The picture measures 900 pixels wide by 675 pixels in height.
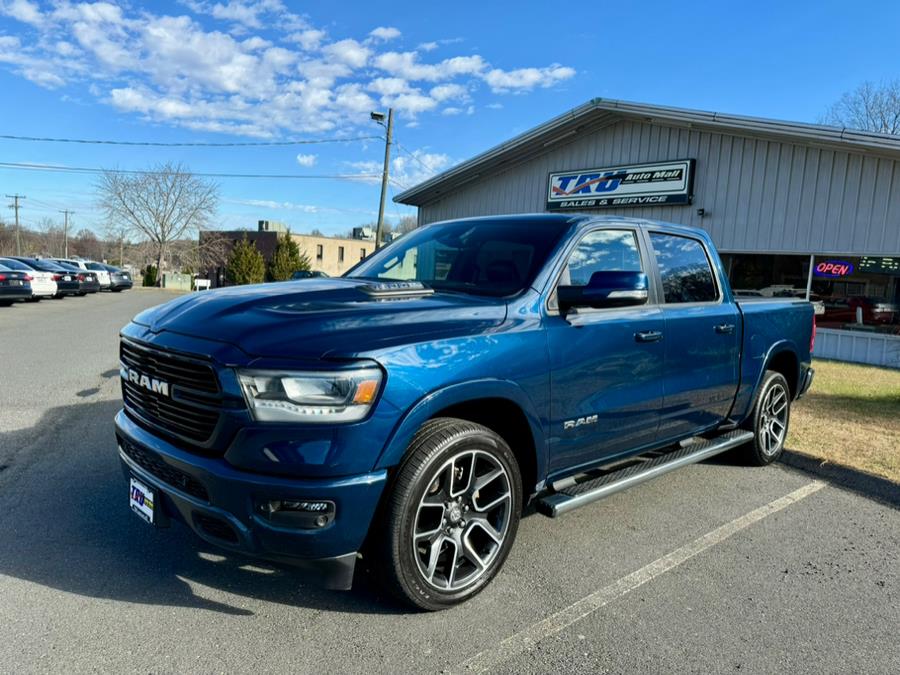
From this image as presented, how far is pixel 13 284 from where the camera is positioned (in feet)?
62.4

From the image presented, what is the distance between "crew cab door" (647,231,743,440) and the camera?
3.99 m

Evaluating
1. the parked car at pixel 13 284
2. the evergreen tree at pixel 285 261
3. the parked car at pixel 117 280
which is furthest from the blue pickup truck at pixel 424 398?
the evergreen tree at pixel 285 261

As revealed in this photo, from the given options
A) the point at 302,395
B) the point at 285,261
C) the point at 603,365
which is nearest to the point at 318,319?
the point at 302,395

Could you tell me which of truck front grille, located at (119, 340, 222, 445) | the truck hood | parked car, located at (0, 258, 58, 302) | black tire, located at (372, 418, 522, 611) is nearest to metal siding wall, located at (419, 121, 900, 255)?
the truck hood

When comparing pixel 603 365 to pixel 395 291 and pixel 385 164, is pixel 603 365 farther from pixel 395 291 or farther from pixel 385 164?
pixel 385 164

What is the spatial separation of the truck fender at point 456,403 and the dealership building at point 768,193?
9152 millimetres

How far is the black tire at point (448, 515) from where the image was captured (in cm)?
262

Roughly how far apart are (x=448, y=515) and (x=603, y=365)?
1227 millimetres

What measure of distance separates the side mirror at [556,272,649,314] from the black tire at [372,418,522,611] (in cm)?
86

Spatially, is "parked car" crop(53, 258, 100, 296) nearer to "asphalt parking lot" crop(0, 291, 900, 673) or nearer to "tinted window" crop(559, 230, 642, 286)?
"asphalt parking lot" crop(0, 291, 900, 673)

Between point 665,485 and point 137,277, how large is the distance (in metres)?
86.7

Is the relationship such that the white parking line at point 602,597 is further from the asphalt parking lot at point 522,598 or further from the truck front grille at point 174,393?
the truck front grille at point 174,393

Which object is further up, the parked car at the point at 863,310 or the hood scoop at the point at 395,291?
the parked car at the point at 863,310

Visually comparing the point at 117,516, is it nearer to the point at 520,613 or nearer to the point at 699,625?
the point at 520,613
